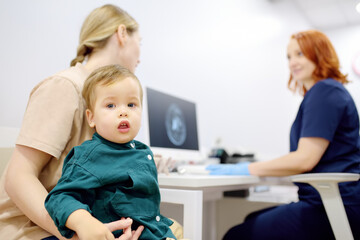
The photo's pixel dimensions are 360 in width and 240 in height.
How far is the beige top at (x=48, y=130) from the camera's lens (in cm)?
85

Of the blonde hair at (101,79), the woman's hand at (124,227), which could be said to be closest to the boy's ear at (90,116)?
the blonde hair at (101,79)

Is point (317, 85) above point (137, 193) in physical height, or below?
above

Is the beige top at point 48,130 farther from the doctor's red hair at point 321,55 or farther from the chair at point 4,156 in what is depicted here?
the doctor's red hair at point 321,55

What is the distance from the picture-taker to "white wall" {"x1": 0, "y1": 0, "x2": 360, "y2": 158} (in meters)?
1.45

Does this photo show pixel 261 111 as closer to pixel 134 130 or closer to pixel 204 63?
pixel 204 63

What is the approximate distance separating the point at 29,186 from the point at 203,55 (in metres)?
2.21

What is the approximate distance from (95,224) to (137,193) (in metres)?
0.17

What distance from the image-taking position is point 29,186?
81 centimetres

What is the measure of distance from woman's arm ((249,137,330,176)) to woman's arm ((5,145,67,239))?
105cm

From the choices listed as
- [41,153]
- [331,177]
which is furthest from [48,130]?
[331,177]

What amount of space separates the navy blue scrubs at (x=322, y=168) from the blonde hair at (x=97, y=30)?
35.8 inches

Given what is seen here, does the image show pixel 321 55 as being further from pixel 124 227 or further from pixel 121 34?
pixel 124 227

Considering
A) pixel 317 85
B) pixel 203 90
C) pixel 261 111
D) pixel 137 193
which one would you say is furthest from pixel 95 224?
pixel 261 111

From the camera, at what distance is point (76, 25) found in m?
1.75
